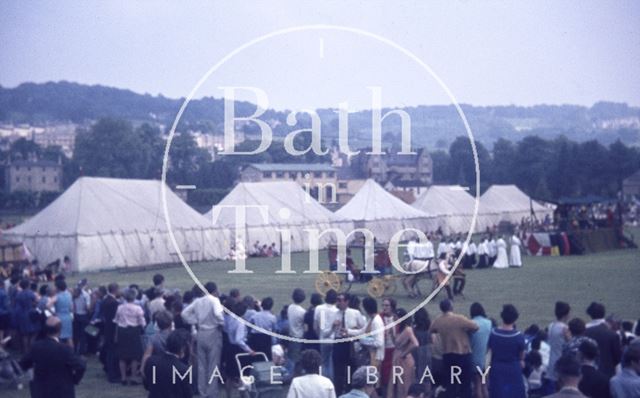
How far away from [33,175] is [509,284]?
6507 centimetres

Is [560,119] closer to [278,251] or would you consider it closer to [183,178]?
[183,178]

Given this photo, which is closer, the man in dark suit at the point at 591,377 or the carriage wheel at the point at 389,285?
the man in dark suit at the point at 591,377

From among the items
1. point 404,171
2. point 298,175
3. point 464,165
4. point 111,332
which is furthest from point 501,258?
point 464,165

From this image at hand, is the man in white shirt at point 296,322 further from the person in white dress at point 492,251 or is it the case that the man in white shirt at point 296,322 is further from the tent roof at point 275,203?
the tent roof at point 275,203

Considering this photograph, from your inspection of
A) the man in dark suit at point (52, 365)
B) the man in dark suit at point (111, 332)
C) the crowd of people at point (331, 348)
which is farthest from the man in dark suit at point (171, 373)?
the man in dark suit at point (111, 332)

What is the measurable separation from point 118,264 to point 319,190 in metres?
13.1

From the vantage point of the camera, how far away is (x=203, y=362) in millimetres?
9898

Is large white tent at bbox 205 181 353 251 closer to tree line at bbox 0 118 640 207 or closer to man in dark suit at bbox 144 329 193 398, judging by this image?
man in dark suit at bbox 144 329 193 398

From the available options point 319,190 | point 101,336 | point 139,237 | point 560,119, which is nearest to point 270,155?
point 319,190

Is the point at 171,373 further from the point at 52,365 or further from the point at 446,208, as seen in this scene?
the point at 446,208

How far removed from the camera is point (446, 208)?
147ft

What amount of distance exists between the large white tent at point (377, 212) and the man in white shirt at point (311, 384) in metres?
28.1

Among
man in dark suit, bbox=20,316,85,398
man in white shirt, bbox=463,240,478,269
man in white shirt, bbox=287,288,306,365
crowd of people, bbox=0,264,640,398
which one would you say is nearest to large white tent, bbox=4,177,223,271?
man in white shirt, bbox=463,240,478,269

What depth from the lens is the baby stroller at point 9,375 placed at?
1081cm
